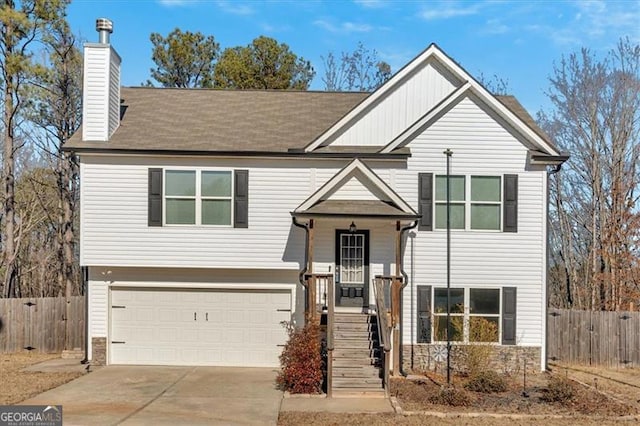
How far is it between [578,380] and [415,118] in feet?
25.1

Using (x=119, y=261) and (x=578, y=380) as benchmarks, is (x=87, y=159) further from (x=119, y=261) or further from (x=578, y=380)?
(x=578, y=380)

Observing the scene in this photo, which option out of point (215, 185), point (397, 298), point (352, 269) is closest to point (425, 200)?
point (352, 269)

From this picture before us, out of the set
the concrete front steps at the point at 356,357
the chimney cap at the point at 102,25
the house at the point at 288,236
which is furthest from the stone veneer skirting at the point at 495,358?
the chimney cap at the point at 102,25

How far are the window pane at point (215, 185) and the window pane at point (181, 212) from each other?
1.51 ft

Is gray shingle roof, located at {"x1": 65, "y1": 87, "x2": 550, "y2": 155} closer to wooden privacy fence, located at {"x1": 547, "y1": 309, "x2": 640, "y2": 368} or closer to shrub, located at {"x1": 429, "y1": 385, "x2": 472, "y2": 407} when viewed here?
wooden privacy fence, located at {"x1": 547, "y1": 309, "x2": 640, "y2": 368}

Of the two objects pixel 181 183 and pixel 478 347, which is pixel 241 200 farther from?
pixel 478 347

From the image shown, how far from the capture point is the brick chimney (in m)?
14.1

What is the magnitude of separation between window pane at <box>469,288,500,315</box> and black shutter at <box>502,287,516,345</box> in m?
0.17

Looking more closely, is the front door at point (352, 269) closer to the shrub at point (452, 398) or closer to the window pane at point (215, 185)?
the window pane at point (215, 185)

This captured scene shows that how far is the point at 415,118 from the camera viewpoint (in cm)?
1492

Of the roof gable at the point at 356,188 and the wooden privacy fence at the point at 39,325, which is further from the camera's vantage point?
the wooden privacy fence at the point at 39,325

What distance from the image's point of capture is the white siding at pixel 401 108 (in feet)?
48.4

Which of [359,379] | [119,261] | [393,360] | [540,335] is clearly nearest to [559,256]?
[540,335]

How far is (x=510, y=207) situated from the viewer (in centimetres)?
1388
